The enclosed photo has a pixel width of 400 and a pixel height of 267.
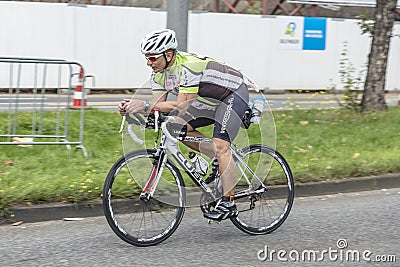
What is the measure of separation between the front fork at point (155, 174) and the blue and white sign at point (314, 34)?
16.4 metres

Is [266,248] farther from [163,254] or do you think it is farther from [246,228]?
[163,254]

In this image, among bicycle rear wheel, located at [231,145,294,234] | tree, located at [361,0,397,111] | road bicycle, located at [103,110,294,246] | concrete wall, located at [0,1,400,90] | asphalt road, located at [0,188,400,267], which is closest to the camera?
asphalt road, located at [0,188,400,267]

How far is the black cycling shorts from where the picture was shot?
623 centimetres

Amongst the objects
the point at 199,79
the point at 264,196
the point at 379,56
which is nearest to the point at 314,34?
the point at 379,56

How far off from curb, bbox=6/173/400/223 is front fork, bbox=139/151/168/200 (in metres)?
1.16

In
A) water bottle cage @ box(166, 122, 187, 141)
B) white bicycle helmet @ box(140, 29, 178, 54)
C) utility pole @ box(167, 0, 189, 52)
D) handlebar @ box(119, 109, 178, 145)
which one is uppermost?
utility pole @ box(167, 0, 189, 52)

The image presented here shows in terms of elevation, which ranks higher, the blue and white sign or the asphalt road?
the blue and white sign

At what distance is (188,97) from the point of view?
594 centimetres

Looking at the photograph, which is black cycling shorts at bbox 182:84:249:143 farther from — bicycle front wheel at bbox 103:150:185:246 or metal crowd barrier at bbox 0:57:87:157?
metal crowd barrier at bbox 0:57:87:157

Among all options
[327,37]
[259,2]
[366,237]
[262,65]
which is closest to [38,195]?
[366,237]

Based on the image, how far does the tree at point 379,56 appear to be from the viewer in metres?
13.0

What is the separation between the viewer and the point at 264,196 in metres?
6.80

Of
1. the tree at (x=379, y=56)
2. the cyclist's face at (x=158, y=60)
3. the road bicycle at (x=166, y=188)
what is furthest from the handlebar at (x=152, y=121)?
the tree at (x=379, y=56)

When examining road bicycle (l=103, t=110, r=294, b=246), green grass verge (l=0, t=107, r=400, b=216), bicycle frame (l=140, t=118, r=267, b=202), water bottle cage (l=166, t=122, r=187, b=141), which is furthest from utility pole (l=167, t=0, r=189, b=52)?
water bottle cage (l=166, t=122, r=187, b=141)
